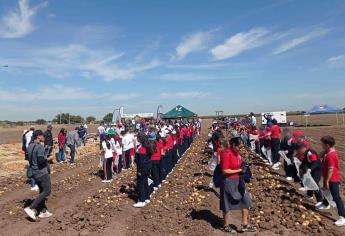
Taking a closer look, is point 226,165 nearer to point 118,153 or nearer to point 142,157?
point 142,157

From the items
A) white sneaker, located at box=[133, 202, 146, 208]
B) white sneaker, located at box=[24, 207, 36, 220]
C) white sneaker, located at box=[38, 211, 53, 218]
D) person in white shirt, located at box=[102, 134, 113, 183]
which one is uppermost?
person in white shirt, located at box=[102, 134, 113, 183]

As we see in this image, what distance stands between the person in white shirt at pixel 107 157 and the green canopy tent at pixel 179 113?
58.3 feet

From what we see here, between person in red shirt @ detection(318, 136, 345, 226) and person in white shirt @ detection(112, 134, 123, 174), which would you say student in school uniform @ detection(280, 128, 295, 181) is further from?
person in white shirt @ detection(112, 134, 123, 174)

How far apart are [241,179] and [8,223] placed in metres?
5.38

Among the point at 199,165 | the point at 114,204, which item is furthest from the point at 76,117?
the point at 114,204

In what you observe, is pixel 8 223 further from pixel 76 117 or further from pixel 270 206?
pixel 76 117

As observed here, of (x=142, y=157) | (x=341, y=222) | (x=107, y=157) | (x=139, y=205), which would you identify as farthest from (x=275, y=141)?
(x=341, y=222)

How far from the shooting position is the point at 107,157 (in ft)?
47.1

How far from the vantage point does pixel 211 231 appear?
8.26 m

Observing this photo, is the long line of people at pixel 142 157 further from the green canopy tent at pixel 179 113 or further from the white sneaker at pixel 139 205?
the green canopy tent at pixel 179 113

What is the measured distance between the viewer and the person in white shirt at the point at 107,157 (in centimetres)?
1430

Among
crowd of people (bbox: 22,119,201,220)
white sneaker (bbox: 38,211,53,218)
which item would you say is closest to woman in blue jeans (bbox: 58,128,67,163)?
crowd of people (bbox: 22,119,201,220)

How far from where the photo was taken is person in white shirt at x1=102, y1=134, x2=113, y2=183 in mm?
14297

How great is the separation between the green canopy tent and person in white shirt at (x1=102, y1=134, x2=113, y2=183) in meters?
17.8
